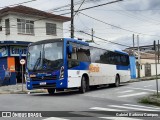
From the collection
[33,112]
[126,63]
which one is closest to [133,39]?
[126,63]

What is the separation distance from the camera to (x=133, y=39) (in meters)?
67.5

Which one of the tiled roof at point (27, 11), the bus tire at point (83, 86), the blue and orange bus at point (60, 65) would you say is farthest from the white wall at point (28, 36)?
the bus tire at point (83, 86)

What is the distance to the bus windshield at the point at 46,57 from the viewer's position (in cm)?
1808

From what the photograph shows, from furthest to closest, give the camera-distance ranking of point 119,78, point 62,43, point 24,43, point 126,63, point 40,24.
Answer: point 40,24 < point 24,43 < point 126,63 < point 119,78 < point 62,43

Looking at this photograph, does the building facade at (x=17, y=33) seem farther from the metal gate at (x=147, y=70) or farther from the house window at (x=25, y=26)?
the metal gate at (x=147, y=70)

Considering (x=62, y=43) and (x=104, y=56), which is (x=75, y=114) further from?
(x=104, y=56)

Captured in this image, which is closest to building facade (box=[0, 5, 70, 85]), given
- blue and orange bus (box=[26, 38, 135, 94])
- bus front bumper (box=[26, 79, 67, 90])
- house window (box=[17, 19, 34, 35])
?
house window (box=[17, 19, 34, 35])

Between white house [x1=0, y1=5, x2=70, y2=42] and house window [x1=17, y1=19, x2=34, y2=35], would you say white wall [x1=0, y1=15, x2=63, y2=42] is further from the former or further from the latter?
house window [x1=17, y1=19, x2=34, y2=35]

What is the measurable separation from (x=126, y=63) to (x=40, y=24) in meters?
12.1

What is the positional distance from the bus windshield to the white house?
52.9ft

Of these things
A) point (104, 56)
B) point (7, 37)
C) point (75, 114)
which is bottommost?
point (75, 114)

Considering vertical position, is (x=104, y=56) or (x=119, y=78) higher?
(x=104, y=56)

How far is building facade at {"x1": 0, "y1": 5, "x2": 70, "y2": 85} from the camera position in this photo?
110 feet

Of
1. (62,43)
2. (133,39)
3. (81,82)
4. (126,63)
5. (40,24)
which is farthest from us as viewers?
(133,39)
